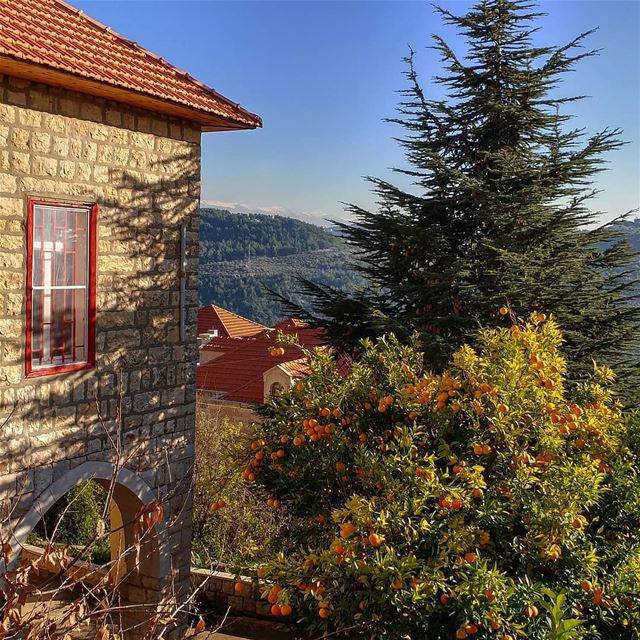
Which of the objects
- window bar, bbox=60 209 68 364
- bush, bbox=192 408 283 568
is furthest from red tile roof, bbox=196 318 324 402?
window bar, bbox=60 209 68 364

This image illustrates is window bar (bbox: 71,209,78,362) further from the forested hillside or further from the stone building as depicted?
the forested hillside

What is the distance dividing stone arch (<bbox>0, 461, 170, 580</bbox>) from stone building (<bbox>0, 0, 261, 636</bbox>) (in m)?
0.01

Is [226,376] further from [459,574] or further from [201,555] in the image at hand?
[459,574]

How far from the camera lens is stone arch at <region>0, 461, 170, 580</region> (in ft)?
19.3

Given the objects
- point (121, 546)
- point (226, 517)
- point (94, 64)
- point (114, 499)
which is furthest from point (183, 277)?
point (226, 517)

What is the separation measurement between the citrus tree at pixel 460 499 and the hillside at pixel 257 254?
163ft

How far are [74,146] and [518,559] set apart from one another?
5320mm

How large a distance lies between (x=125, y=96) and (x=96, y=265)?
161 centimetres

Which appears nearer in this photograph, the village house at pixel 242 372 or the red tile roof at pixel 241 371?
the village house at pixel 242 372

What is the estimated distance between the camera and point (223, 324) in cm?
2894

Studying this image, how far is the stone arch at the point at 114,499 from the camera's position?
589 cm

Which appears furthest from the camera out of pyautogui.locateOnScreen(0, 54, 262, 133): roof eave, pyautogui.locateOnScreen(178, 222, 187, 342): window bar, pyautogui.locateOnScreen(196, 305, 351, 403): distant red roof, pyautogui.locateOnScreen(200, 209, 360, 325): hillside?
pyautogui.locateOnScreen(200, 209, 360, 325): hillside

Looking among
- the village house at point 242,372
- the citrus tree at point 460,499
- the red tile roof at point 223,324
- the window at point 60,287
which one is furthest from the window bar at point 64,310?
the red tile roof at point 223,324

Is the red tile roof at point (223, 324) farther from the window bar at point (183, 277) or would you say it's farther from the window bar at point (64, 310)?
the window bar at point (64, 310)
